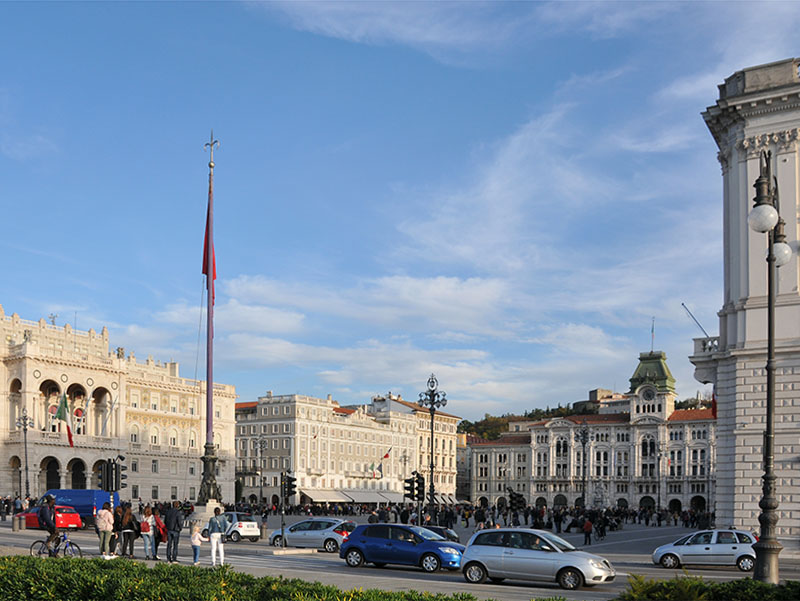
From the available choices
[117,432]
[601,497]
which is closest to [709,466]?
[601,497]

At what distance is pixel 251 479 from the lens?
363 ft

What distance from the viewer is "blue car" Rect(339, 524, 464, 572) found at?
83.3ft

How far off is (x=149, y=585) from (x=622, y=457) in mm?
131876

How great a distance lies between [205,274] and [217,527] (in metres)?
20.1

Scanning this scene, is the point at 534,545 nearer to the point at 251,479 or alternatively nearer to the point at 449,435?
the point at 251,479

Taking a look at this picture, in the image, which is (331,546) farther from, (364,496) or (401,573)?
(364,496)

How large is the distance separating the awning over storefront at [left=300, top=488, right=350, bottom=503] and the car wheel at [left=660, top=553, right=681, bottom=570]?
8063cm

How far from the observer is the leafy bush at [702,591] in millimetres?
10188

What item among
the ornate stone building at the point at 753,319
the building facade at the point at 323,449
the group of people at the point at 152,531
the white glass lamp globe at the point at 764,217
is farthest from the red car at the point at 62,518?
the building facade at the point at 323,449

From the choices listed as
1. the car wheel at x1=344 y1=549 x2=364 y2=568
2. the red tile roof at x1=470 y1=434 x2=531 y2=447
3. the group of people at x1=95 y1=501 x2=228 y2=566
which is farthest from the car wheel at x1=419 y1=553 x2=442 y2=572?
the red tile roof at x1=470 y1=434 x2=531 y2=447

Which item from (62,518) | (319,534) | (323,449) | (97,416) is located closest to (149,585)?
(319,534)

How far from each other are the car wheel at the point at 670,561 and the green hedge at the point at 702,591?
18794mm

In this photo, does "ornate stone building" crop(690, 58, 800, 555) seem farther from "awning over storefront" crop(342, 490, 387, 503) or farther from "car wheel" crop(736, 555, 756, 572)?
"awning over storefront" crop(342, 490, 387, 503)

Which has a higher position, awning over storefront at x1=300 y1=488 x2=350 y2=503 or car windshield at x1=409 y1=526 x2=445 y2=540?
car windshield at x1=409 y1=526 x2=445 y2=540
